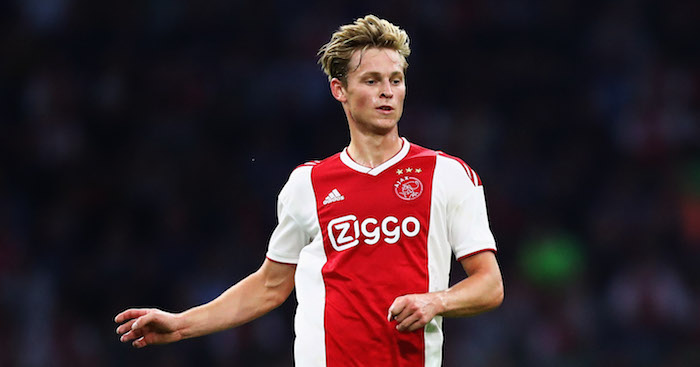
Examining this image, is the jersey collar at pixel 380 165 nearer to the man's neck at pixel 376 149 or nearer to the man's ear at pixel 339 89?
the man's neck at pixel 376 149

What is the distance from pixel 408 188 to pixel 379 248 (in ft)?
0.90

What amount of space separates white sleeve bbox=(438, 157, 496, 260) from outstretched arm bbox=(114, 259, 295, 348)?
2.52 ft

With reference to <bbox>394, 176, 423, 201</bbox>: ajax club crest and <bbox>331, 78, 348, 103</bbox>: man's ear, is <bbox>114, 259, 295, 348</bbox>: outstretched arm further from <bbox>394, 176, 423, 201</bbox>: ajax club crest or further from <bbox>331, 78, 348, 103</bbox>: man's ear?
<bbox>331, 78, 348, 103</bbox>: man's ear

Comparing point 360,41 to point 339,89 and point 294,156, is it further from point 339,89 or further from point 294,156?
point 294,156

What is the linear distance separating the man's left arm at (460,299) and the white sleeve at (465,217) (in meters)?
0.04

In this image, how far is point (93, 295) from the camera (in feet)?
30.7

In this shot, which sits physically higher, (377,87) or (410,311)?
(377,87)

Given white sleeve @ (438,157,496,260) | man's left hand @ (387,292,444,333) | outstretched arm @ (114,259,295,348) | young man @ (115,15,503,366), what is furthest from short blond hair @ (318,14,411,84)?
man's left hand @ (387,292,444,333)

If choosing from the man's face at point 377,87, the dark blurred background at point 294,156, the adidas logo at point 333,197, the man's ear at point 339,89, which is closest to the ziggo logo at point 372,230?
the adidas logo at point 333,197

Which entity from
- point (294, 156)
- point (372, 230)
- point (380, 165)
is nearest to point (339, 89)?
point (380, 165)

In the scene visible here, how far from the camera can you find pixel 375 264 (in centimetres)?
386

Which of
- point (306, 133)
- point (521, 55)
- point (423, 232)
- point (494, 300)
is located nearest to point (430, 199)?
point (423, 232)

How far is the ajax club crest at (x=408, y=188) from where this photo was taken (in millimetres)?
3938

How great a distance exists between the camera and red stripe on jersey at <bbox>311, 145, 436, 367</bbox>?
3.82 meters
